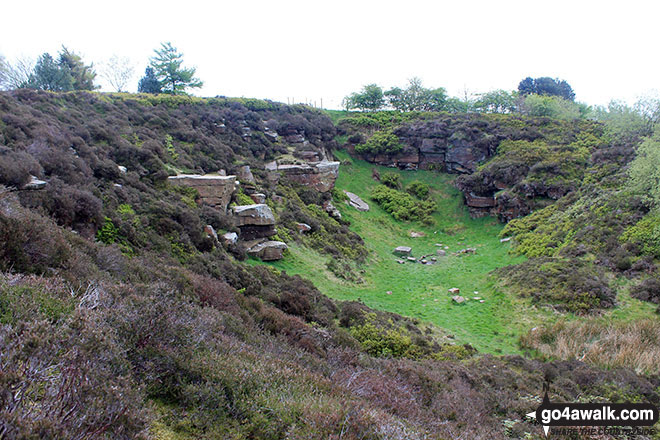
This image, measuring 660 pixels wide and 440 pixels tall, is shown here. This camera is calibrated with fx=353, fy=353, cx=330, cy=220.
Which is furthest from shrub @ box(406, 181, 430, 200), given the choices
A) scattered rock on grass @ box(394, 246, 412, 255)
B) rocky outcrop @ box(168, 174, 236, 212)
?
rocky outcrop @ box(168, 174, 236, 212)

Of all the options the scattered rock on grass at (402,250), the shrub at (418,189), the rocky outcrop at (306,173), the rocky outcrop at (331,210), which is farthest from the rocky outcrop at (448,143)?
the scattered rock on grass at (402,250)

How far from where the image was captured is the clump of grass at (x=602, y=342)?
910 cm

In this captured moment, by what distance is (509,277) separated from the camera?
53.0ft

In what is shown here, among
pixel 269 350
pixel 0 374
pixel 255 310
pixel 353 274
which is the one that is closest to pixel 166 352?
pixel 0 374

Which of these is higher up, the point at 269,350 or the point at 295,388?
the point at 295,388

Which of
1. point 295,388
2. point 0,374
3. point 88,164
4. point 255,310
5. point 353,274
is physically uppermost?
point 88,164

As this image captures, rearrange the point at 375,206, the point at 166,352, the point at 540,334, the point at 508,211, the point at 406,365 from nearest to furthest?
1. the point at 166,352
2. the point at 406,365
3. the point at 540,334
4. the point at 508,211
5. the point at 375,206

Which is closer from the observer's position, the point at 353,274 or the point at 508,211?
the point at 353,274

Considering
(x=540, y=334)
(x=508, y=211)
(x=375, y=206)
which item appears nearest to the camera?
(x=540, y=334)

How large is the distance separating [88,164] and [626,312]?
1904 cm

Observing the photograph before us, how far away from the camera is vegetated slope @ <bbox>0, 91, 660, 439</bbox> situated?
2.75 m

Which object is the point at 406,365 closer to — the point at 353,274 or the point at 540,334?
the point at 540,334

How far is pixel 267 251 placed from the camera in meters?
14.5

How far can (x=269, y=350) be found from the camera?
555 cm
